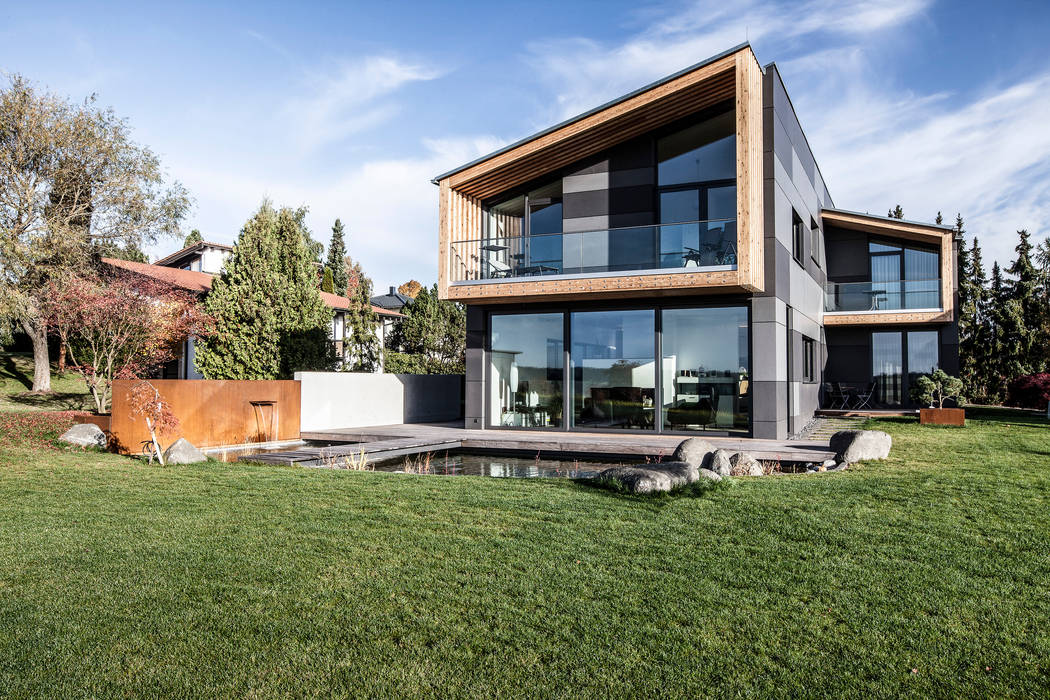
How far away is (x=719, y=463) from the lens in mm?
8195

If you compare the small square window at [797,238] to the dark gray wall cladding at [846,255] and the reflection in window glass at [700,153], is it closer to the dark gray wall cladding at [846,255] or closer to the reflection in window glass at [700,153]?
the reflection in window glass at [700,153]

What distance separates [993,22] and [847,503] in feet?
45.3

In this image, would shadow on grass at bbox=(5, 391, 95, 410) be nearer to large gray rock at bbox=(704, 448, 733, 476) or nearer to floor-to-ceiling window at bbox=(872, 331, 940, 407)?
large gray rock at bbox=(704, 448, 733, 476)

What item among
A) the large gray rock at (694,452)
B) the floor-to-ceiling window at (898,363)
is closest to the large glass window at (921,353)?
the floor-to-ceiling window at (898,363)

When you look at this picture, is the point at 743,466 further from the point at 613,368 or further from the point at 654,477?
the point at 613,368

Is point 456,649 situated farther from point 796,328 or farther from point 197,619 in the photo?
point 796,328

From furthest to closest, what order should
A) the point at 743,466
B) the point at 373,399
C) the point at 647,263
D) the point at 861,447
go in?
the point at 373,399 < the point at 647,263 < the point at 861,447 < the point at 743,466

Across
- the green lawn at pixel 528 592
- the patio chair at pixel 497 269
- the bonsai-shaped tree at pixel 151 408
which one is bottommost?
the green lawn at pixel 528 592

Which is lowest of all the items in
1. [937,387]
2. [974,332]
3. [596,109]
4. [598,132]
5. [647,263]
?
[937,387]

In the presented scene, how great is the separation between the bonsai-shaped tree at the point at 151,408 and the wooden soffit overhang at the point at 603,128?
686cm

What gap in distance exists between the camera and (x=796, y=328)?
14.7 metres

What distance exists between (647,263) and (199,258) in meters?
25.0

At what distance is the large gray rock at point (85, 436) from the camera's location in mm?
11180

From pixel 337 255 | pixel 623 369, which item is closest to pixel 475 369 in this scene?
pixel 623 369
